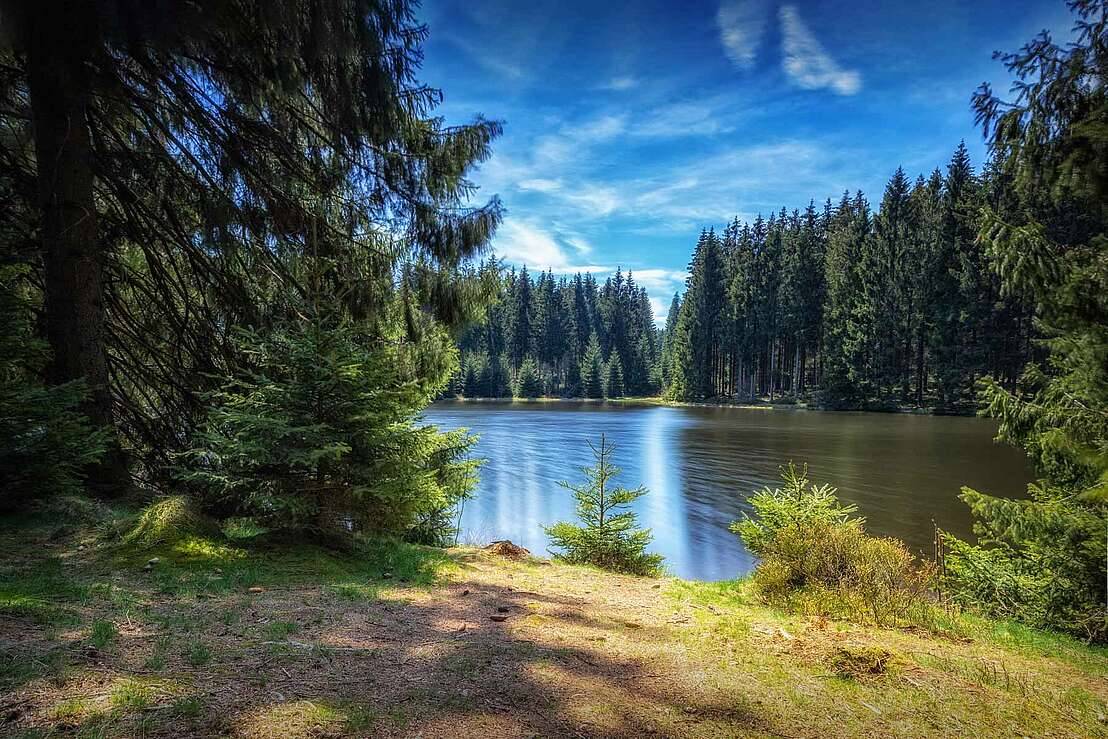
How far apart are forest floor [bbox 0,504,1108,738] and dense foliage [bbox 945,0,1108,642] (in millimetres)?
1389

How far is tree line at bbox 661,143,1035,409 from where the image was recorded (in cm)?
3900

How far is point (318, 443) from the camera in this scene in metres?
5.29

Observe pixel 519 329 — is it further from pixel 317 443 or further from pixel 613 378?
pixel 317 443

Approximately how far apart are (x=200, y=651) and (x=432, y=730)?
4.55 feet

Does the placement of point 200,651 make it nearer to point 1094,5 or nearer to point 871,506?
point 1094,5

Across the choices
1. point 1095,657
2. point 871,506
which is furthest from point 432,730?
point 871,506

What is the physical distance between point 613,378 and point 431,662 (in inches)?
2849

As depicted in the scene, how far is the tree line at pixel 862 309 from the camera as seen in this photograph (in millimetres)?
39000

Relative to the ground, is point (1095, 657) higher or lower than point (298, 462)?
lower

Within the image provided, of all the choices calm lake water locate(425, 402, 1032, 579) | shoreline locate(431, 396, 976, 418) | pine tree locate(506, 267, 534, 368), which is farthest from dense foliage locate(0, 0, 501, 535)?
pine tree locate(506, 267, 534, 368)

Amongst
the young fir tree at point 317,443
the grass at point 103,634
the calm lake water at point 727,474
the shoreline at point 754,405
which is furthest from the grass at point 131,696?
the shoreline at point 754,405

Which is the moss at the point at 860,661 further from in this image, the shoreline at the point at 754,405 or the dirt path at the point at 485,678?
the shoreline at the point at 754,405

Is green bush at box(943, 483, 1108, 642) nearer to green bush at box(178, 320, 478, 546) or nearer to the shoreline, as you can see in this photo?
green bush at box(178, 320, 478, 546)

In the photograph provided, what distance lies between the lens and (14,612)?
2.91 m
